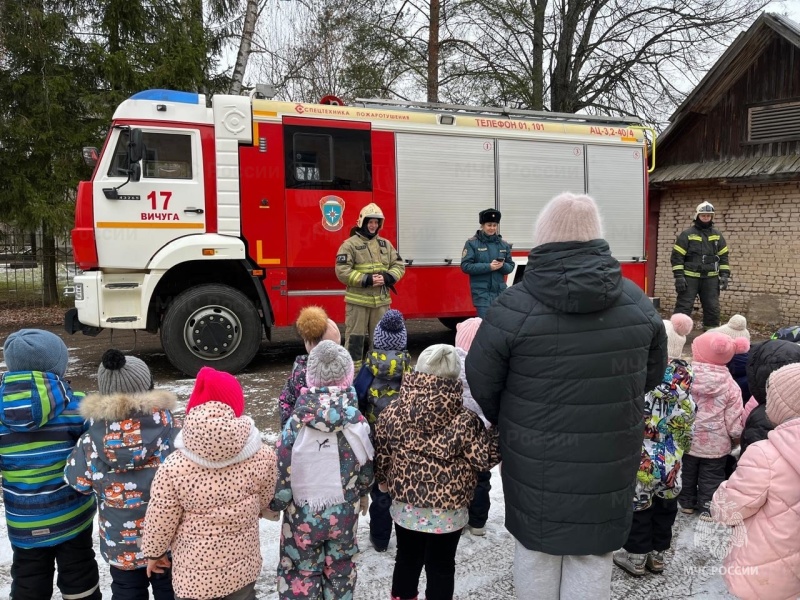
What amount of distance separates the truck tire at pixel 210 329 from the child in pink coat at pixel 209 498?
473cm

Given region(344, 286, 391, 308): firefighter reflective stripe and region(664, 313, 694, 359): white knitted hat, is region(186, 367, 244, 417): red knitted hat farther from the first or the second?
region(344, 286, 391, 308): firefighter reflective stripe

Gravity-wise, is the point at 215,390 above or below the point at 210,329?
above

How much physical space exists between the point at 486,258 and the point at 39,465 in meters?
4.96

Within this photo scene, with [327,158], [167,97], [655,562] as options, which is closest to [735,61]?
[327,158]

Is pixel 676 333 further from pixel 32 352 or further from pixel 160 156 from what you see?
pixel 160 156

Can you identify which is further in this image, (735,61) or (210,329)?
(735,61)

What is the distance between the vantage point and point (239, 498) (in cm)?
215

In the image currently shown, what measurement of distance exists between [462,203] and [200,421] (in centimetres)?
625

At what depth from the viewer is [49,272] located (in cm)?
1275

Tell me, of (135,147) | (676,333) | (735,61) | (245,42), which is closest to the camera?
(676,333)

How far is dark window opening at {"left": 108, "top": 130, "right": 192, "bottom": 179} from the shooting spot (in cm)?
639

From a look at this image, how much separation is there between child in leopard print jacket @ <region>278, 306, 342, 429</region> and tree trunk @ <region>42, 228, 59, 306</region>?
1092 cm

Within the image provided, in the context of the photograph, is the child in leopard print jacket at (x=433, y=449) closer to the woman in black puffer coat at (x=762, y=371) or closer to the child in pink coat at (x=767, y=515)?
the child in pink coat at (x=767, y=515)

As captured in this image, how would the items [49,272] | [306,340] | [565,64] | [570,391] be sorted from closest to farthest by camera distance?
[570,391]
[306,340]
[49,272]
[565,64]
